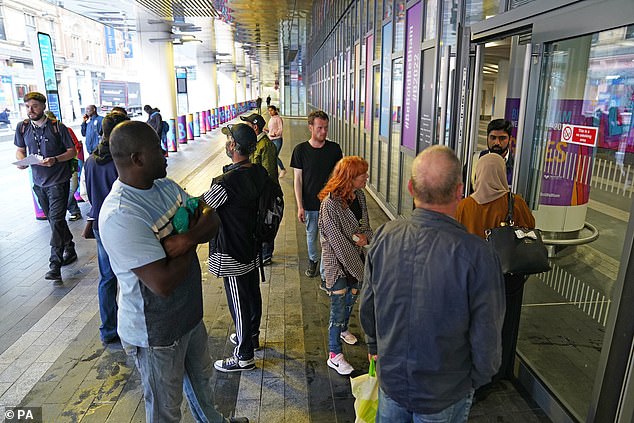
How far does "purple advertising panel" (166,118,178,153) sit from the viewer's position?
50.6ft

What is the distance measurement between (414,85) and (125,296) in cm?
460

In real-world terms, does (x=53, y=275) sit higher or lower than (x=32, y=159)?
lower

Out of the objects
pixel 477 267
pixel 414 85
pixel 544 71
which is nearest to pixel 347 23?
pixel 414 85

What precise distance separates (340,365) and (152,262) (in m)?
1.91

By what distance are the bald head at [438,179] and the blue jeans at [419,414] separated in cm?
79

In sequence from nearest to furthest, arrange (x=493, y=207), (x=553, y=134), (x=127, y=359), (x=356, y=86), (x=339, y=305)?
(x=493, y=207)
(x=553, y=134)
(x=339, y=305)
(x=127, y=359)
(x=356, y=86)

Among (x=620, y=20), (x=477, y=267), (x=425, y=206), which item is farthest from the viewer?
(x=620, y=20)

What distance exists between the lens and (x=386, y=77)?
23.3 feet

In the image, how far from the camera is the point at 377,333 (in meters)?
1.76

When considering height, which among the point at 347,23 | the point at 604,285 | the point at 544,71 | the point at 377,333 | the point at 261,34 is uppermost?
the point at 261,34

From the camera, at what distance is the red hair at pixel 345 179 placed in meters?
2.91

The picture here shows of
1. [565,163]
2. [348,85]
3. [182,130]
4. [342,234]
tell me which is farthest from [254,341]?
[182,130]

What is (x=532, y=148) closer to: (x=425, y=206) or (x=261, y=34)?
(x=425, y=206)

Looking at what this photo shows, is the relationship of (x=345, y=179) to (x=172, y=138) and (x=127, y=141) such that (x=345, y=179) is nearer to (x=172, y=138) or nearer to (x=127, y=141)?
(x=127, y=141)
